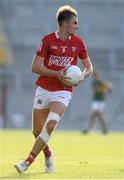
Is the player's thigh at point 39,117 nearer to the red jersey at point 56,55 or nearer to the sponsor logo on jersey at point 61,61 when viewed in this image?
the red jersey at point 56,55

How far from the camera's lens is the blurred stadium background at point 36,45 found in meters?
31.8

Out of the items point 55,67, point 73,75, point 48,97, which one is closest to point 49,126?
point 48,97

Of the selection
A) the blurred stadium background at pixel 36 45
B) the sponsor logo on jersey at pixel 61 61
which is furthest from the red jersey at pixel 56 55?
the blurred stadium background at pixel 36 45

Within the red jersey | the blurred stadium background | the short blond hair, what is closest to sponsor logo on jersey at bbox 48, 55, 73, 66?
the red jersey

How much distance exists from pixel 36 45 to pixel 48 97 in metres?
25.0

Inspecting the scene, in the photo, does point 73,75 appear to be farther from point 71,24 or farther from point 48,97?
point 71,24

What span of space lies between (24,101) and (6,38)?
5.24 meters

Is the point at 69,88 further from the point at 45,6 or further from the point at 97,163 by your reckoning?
the point at 45,6

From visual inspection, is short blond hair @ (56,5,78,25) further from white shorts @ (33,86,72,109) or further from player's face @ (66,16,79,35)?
white shorts @ (33,86,72,109)

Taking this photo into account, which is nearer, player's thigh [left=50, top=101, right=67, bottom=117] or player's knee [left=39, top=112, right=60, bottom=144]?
player's knee [left=39, top=112, right=60, bottom=144]

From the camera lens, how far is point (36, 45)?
117ft

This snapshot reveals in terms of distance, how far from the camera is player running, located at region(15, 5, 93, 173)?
10.5 metres

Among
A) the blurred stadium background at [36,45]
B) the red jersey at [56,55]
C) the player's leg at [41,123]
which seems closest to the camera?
the red jersey at [56,55]

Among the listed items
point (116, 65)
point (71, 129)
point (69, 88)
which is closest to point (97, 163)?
point (69, 88)
